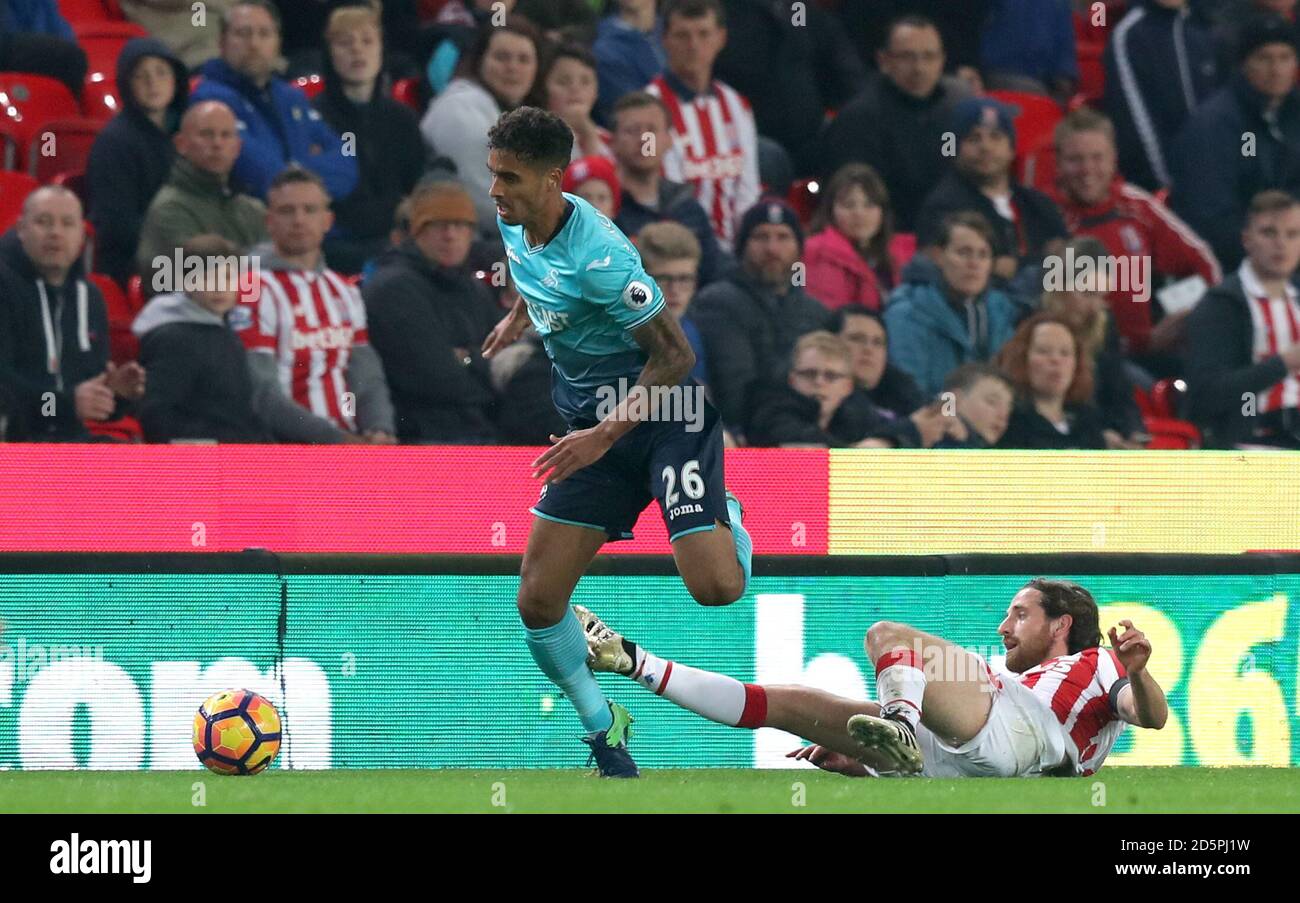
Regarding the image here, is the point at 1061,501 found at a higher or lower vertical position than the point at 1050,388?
lower

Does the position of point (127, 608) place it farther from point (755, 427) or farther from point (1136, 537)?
point (1136, 537)

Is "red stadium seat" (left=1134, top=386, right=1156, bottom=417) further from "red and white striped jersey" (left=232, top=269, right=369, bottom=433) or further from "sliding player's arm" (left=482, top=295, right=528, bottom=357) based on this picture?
"sliding player's arm" (left=482, top=295, right=528, bottom=357)

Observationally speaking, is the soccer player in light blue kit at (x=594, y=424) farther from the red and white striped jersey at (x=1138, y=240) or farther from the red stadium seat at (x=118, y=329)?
the red and white striped jersey at (x=1138, y=240)

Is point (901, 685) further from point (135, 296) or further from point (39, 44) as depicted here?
point (39, 44)

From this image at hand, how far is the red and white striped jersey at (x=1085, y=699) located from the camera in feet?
22.0

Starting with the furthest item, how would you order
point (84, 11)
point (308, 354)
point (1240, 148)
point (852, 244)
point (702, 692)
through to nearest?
point (1240, 148) → point (84, 11) → point (852, 244) → point (308, 354) → point (702, 692)

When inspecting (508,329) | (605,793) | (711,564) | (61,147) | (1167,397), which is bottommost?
(605,793)

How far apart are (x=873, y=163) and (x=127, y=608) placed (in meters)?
5.13

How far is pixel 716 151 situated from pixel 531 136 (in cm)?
444

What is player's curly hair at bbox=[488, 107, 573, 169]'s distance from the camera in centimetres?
609

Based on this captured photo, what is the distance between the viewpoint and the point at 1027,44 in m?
12.0

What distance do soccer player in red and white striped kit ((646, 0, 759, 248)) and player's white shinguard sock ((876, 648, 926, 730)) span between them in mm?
4154
